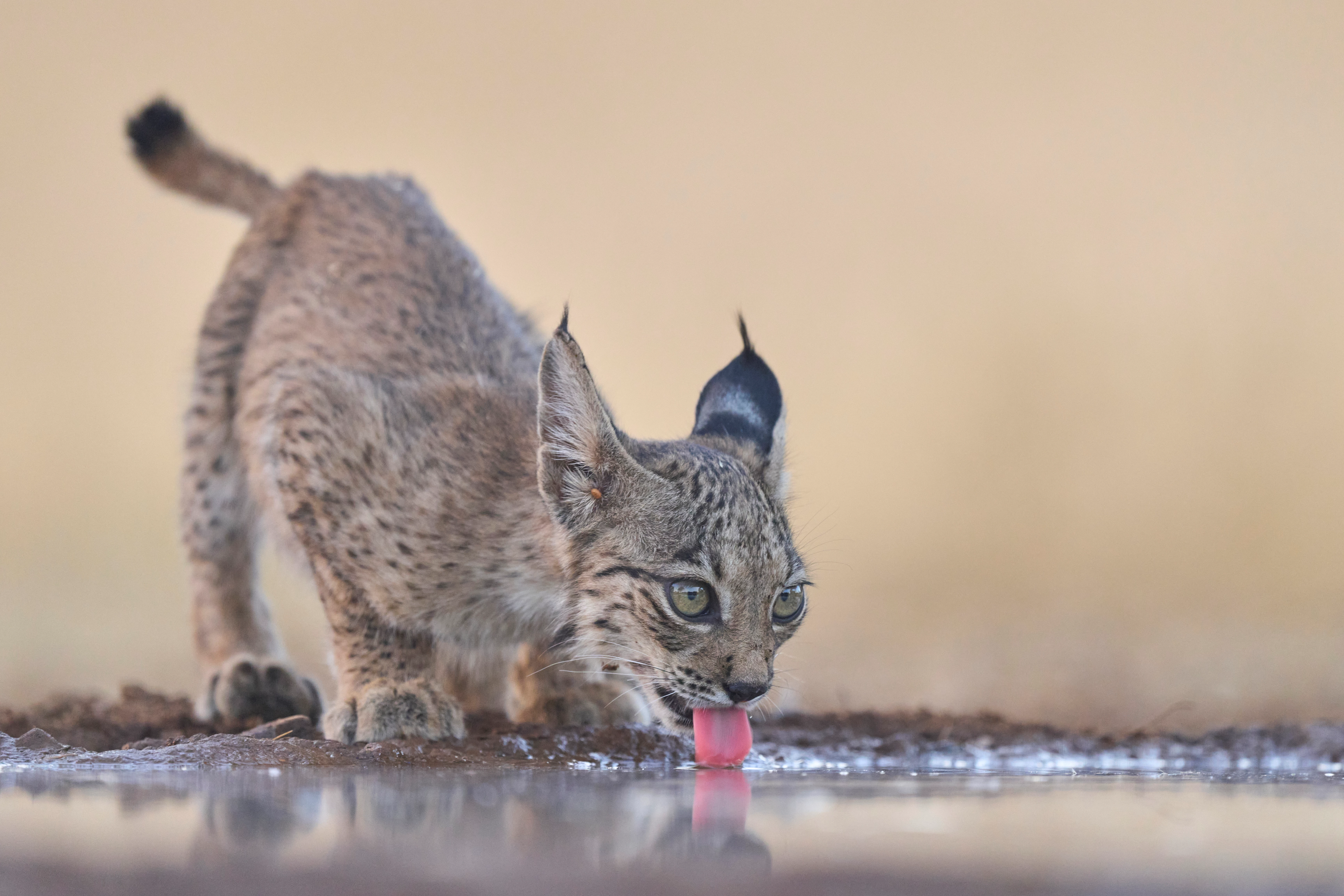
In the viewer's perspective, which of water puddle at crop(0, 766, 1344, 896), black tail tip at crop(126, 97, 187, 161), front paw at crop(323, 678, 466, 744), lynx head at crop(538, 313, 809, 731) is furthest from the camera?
black tail tip at crop(126, 97, 187, 161)

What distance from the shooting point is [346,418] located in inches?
192

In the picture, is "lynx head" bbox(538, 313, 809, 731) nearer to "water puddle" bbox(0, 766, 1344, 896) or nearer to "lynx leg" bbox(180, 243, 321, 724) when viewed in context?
"water puddle" bbox(0, 766, 1344, 896)

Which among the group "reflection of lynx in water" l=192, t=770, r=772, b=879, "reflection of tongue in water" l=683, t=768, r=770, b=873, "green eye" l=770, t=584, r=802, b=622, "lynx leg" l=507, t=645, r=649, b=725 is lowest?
"reflection of tongue in water" l=683, t=768, r=770, b=873

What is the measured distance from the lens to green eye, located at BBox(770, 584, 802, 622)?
402cm

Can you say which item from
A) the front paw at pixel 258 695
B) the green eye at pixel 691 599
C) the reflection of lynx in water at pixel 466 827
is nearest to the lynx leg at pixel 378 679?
the front paw at pixel 258 695

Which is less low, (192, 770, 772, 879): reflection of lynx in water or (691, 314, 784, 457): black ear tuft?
(691, 314, 784, 457): black ear tuft

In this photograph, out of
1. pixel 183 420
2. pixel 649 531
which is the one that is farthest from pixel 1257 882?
pixel 183 420

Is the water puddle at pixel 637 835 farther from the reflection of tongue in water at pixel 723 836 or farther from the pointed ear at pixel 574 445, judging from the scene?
the pointed ear at pixel 574 445

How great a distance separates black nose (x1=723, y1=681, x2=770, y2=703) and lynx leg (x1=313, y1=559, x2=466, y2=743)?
1.01m

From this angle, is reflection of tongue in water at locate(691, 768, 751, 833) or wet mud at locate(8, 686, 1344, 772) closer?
reflection of tongue in water at locate(691, 768, 751, 833)

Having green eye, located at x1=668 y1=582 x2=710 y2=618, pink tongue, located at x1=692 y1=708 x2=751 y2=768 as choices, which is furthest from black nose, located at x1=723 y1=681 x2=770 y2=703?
green eye, located at x1=668 y1=582 x2=710 y2=618

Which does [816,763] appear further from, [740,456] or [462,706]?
[462,706]

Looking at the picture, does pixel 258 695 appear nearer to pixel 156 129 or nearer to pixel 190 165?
pixel 190 165

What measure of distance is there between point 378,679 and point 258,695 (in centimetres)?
102
